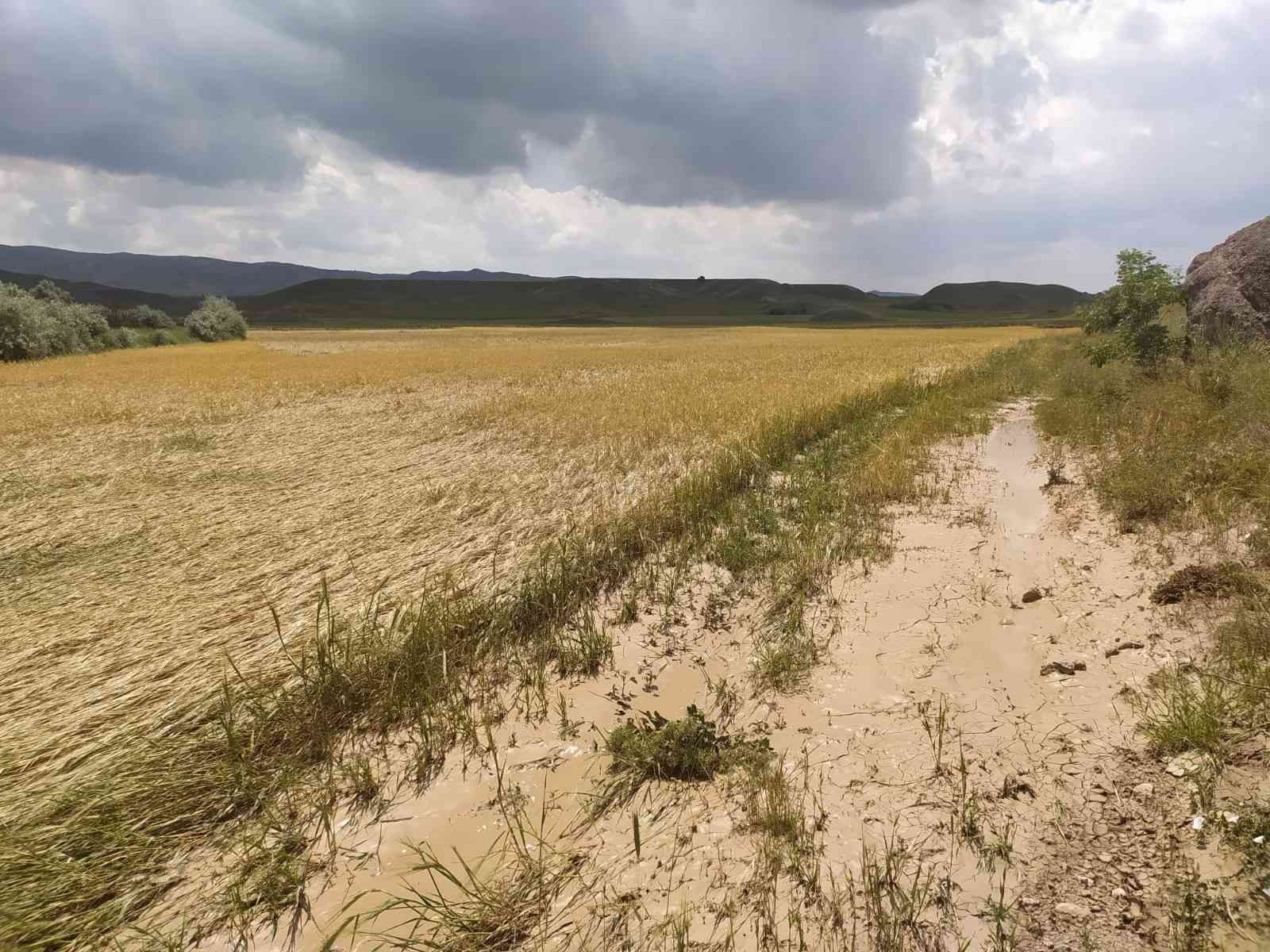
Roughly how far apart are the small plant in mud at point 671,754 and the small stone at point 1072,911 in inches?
59.0

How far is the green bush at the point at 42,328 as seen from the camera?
108 ft

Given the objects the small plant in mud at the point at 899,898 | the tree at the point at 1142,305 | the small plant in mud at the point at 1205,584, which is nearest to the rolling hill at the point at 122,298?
the tree at the point at 1142,305

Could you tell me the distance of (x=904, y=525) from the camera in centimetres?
746

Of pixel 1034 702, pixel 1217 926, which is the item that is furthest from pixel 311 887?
pixel 1034 702

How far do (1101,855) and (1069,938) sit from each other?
0.56 metres

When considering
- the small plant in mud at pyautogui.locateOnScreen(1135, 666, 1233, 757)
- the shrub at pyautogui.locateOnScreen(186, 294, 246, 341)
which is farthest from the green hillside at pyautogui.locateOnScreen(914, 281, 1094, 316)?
the small plant in mud at pyautogui.locateOnScreen(1135, 666, 1233, 757)

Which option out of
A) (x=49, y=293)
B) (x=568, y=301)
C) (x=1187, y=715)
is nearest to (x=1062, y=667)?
(x=1187, y=715)

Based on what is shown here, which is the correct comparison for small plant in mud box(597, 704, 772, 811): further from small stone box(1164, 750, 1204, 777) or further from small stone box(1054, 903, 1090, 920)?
small stone box(1164, 750, 1204, 777)

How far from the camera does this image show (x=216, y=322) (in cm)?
6631

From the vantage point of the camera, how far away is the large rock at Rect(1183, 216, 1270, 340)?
12180 mm

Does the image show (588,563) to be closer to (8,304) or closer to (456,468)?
(456,468)

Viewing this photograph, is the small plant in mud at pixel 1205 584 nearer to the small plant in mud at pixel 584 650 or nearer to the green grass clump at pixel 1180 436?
the green grass clump at pixel 1180 436

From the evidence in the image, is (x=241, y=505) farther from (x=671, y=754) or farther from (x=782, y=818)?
(x=782, y=818)

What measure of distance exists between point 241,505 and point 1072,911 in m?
9.34
